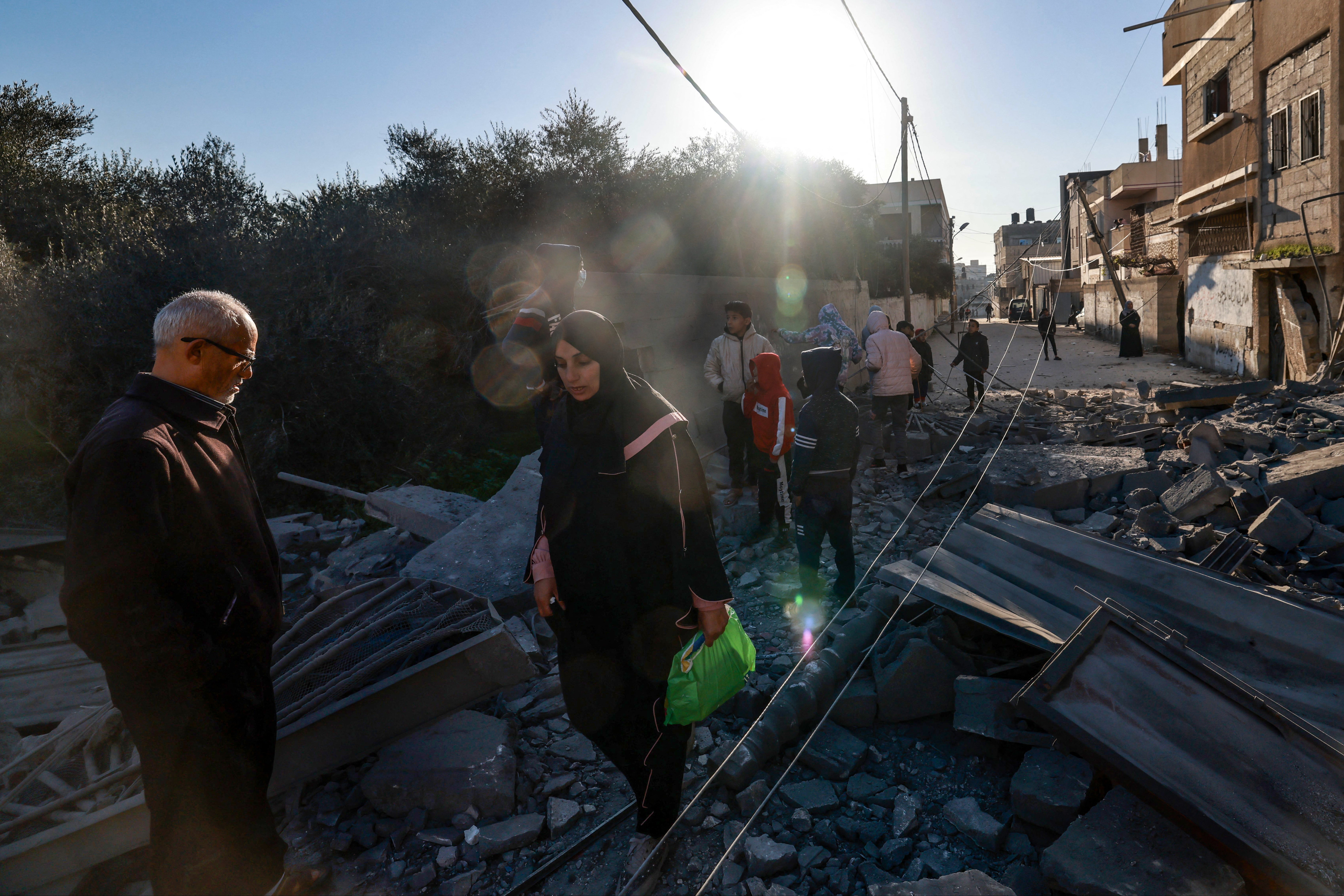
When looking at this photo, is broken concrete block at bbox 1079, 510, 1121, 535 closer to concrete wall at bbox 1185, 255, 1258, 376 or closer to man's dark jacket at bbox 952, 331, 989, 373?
man's dark jacket at bbox 952, 331, 989, 373

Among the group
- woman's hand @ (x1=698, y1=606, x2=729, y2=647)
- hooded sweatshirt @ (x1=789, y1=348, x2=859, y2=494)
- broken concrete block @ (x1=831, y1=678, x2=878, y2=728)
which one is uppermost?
hooded sweatshirt @ (x1=789, y1=348, x2=859, y2=494)

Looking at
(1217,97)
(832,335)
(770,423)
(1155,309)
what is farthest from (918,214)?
(770,423)

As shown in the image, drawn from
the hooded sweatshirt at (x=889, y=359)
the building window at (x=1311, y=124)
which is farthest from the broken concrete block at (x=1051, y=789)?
the building window at (x=1311, y=124)

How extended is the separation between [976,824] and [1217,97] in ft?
70.8

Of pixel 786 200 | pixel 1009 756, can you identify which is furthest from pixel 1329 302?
pixel 1009 756

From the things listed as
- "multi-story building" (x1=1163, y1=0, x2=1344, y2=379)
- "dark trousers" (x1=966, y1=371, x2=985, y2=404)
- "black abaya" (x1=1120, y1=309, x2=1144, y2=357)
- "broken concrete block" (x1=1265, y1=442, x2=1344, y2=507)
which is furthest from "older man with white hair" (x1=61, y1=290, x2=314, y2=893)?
"black abaya" (x1=1120, y1=309, x2=1144, y2=357)

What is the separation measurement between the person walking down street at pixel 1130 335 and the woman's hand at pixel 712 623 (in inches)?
889

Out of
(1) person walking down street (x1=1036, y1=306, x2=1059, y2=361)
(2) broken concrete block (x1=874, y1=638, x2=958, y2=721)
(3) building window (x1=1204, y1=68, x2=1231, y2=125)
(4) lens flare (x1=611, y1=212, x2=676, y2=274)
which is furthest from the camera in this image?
(1) person walking down street (x1=1036, y1=306, x2=1059, y2=361)

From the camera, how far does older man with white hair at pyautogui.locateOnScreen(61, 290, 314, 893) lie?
2.00m

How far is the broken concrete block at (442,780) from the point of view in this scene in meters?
3.08

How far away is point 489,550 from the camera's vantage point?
5.12 metres

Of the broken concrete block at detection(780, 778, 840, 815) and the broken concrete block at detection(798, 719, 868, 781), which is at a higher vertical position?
the broken concrete block at detection(798, 719, 868, 781)

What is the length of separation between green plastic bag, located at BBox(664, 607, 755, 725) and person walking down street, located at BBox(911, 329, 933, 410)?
10.2 metres

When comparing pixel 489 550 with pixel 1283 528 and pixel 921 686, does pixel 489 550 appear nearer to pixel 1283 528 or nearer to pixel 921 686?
pixel 921 686
